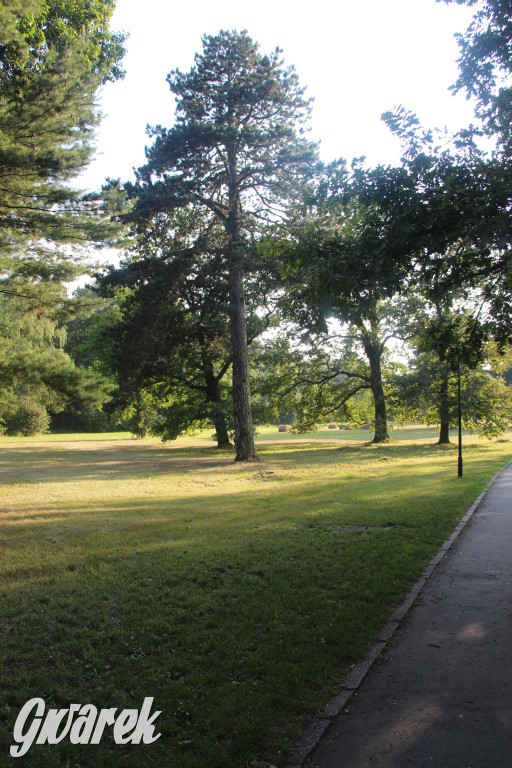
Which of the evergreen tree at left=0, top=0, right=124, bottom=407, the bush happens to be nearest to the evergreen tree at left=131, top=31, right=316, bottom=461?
the evergreen tree at left=0, top=0, right=124, bottom=407

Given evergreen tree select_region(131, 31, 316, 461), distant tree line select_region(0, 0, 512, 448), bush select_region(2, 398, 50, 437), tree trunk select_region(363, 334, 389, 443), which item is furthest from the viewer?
bush select_region(2, 398, 50, 437)

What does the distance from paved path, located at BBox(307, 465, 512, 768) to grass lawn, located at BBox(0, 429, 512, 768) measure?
314mm

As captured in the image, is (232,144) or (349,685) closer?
(349,685)

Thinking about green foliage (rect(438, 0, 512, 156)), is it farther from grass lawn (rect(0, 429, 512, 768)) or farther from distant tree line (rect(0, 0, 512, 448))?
grass lawn (rect(0, 429, 512, 768))

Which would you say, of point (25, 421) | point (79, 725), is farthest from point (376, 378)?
point (25, 421)

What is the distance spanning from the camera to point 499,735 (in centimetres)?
329

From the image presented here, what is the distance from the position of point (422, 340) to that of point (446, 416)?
77.1 feet

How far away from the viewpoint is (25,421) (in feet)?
165

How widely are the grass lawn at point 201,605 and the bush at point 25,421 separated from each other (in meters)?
38.9

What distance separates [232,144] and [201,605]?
714 inches

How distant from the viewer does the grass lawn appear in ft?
11.5

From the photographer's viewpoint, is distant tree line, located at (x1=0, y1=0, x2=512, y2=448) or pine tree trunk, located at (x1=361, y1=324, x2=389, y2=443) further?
pine tree trunk, located at (x1=361, y1=324, x2=389, y2=443)

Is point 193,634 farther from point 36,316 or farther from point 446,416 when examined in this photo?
point 446,416

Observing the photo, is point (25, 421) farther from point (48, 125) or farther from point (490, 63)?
point (490, 63)
